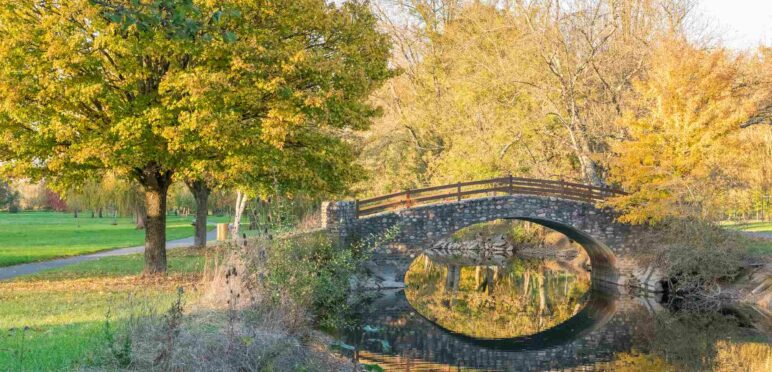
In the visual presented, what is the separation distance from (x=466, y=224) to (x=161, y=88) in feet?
39.1

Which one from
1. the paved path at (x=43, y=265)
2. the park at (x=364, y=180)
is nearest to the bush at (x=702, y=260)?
the park at (x=364, y=180)

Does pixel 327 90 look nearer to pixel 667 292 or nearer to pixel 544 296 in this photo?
pixel 544 296

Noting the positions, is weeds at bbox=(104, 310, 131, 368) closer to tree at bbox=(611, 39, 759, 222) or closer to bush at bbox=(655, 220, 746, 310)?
bush at bbox=(655, 220, 746, 310)

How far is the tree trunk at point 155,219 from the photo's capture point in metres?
17.2

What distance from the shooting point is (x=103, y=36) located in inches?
539

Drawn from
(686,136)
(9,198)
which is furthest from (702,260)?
(9,198)

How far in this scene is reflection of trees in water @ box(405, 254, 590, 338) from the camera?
17.6 metres

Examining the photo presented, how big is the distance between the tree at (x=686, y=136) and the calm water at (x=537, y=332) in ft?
10.8

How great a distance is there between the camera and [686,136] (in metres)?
20.5

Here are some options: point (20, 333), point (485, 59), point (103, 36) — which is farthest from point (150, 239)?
point (485, 59)

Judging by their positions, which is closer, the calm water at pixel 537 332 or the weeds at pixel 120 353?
the weeds at pixel 120 353

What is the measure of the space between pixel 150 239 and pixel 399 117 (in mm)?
18877

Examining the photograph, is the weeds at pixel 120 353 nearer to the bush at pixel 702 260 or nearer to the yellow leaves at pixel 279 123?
the yellow leaves at pixel 279 123

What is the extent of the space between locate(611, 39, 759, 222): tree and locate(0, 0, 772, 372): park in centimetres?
7
